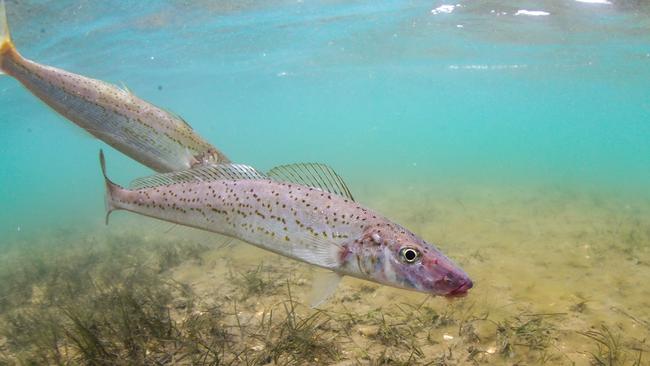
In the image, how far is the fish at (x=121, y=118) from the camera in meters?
3.45

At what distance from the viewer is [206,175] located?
3.33 metres

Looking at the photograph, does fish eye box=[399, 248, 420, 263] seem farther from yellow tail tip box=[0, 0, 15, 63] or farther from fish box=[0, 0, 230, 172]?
yellow tail tip box=[0, 0, 15, 63]

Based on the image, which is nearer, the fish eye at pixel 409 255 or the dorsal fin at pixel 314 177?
the fish eye at pixel 409 255

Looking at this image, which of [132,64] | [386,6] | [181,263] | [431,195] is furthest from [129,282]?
[132,64]

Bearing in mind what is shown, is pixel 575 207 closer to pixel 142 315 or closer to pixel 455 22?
pixel 455 22

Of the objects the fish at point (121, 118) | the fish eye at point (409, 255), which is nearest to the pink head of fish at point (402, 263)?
the fish eye at point (409, 255)

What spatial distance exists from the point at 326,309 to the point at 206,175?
346cm

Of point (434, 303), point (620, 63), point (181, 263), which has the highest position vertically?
point (434, 303)

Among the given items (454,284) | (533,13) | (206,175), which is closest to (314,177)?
(206,175)

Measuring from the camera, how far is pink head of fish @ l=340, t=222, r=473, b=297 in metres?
2.66

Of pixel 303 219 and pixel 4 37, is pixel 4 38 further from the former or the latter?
pixel 303 219

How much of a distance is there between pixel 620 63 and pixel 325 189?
38.2m

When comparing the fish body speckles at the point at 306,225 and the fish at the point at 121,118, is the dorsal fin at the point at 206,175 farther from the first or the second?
the fish at the point at 121,118

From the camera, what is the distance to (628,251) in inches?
405
